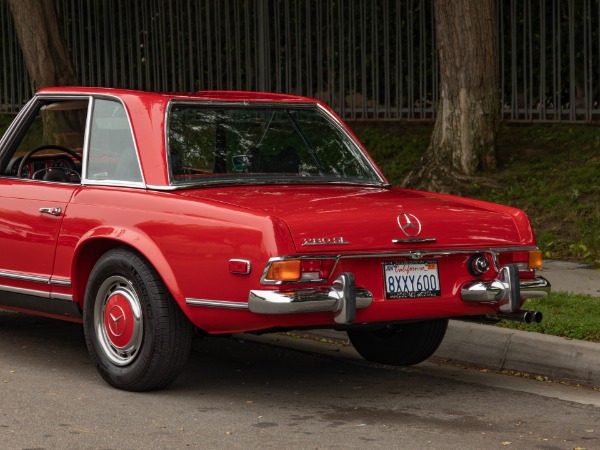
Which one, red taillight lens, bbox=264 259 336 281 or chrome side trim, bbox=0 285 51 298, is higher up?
red taillight lens, bbox=264 259 336 281

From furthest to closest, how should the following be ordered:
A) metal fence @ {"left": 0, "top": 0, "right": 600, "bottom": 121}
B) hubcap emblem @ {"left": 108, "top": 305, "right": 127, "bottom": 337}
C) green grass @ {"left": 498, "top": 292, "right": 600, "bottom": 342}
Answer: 1. metal fence @ {"left": 0, "top": 0, "right": 600, "bottom": 121}
2. green grass @ {"left": 498, "top": 292, "right": 600, "bottom": 342}
3. hubcap emblem @ {"left": 108, "top": 305, "right": 127, "bottom": 337}

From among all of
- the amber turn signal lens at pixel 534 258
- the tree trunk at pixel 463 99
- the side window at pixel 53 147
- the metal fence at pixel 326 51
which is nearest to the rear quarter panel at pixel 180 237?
the side window at pixel 53 147

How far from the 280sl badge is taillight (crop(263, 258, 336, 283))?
0.08 meters

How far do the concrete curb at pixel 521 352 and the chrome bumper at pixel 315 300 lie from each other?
1659 millimetres

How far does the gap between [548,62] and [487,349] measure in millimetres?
8674

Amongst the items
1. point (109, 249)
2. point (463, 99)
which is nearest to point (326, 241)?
point (109, 249)

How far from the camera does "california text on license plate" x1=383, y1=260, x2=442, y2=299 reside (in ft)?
21.4

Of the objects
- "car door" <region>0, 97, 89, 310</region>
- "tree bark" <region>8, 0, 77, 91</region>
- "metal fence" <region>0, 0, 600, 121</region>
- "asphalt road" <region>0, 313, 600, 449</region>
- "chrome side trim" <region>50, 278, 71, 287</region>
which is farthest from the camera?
"tree bark" <region>8, 0, 77, 91</region>

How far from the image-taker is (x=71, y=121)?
797cm

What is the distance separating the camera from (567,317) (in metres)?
8.31

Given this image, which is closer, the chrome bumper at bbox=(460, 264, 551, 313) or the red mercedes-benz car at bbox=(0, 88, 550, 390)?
the red mercedes-benz car at bbox=(0, 88, 550, 390)

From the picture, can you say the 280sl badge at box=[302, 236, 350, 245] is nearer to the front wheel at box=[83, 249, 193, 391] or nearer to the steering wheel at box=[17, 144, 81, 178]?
the front wheel at box=[83, 249, 193, 391]

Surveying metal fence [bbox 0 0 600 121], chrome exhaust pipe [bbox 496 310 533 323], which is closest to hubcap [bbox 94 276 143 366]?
chrome exhaust pipe [bbox 496 310 533 323]

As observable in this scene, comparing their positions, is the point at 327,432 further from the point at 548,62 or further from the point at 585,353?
the point at 548,62
